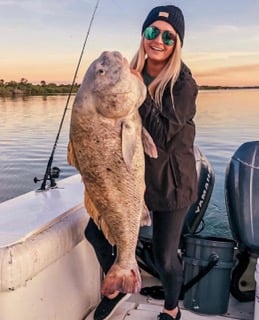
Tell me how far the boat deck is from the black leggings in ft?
1.10

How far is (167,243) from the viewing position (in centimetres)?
268

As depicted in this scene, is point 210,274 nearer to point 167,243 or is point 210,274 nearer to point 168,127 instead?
point 167,243

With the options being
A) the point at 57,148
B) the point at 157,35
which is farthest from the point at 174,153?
the point at 57,148

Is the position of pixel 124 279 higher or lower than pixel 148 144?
lower

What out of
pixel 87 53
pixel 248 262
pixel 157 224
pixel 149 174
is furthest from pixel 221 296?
pixel 87 53

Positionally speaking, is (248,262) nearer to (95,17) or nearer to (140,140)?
(140,140)

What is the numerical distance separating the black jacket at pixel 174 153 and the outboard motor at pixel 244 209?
0.77 metres

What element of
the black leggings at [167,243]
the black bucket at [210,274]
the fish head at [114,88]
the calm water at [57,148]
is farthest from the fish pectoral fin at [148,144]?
the calm water at [57,148]

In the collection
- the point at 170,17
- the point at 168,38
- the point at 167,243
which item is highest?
the point at 170,17

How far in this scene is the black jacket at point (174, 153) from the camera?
2.40 meters

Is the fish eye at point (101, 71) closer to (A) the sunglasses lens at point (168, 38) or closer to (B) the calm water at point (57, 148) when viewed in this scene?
(A) the sunglasses lens at point (168, 38)

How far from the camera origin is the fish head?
220 cm

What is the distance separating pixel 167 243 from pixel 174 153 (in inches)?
19.7

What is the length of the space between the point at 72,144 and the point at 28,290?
74cm
